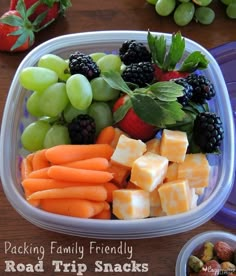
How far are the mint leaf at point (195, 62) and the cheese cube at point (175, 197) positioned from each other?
0.21 metres

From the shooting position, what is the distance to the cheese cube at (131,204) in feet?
2.26

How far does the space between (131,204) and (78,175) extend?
95mm

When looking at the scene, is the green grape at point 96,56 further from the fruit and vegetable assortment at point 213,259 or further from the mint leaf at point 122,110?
the fruit and vegetable assortment at point 213,259

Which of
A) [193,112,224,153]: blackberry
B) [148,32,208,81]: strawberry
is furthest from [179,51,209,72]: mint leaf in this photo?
[193,112,224,153]: blackberry

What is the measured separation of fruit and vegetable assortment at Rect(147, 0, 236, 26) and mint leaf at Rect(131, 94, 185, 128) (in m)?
0.30

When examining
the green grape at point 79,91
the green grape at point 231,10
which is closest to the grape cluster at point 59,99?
the green grape at point 79,91

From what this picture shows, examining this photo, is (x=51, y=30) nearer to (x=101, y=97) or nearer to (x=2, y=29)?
(x=2, y=29)

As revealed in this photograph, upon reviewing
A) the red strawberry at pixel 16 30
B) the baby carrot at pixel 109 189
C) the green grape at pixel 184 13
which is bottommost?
the baby carrot at pixel 109 189

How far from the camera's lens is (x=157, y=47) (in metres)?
0.79

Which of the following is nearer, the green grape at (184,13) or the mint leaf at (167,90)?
the mint leaf at (167,90)

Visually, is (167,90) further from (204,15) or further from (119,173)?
(204,15)

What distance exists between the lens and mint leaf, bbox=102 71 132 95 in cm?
74

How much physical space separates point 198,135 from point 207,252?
190 mm

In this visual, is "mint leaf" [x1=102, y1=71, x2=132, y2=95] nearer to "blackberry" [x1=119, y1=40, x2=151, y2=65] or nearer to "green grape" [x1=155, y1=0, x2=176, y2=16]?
"blackberry" [x1=119, y1=40, x2=151, y2=65]
